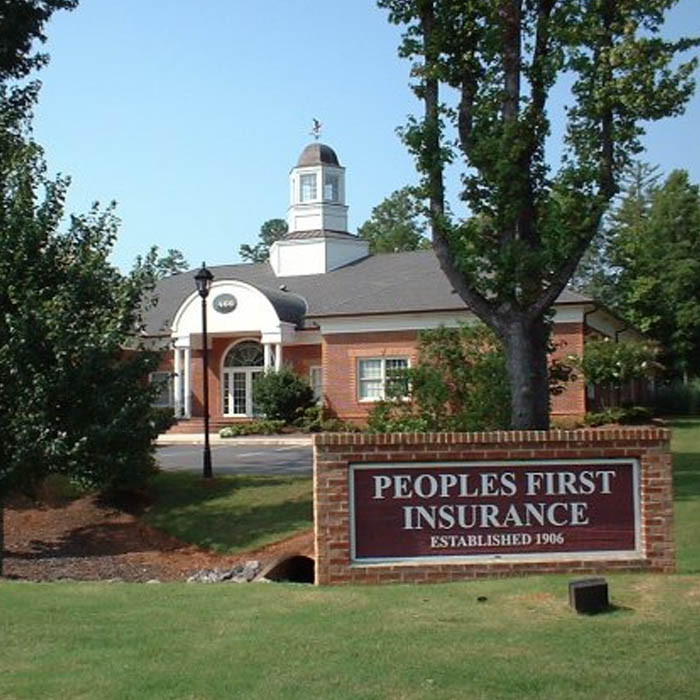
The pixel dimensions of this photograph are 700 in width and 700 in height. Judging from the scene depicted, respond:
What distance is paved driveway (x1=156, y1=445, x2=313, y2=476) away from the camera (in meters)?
23.8

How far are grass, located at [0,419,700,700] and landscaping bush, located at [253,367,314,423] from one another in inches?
1091

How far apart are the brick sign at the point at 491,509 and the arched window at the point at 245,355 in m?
31.9

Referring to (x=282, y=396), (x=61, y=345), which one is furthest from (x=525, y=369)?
(x=282, y=396)

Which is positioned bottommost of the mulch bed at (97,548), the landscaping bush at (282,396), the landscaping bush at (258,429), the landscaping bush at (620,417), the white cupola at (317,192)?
the mulch bed at (97,548)

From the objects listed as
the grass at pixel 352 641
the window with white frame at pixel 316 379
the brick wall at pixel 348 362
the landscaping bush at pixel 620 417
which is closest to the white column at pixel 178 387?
the window with white frame at pixel 316 379

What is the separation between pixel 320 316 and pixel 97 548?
19.4 meters

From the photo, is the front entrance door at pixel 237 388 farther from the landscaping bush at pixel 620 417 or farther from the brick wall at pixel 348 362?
the landscaping bush at pixel 620 417

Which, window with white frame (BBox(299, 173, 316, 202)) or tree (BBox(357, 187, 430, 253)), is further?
tree (BBox(357, 187, 430, 253))

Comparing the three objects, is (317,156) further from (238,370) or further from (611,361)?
(611,361)

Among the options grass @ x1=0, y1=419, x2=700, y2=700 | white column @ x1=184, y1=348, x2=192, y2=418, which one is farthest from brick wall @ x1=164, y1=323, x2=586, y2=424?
grass @ x1=0, y1=419, x2=700, y2=700

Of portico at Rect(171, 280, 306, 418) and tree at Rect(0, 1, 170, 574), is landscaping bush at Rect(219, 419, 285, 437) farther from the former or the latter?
tree at Rect(0, 1, 170, 574)

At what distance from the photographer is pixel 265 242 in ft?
400

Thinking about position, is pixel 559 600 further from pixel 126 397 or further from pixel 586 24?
pixel 126 397

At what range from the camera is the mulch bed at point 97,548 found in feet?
48.7
